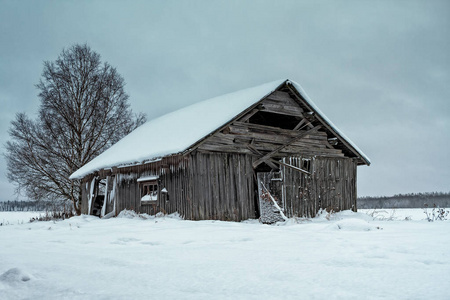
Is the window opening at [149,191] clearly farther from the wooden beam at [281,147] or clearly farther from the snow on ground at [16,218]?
the snow on ground at [16,218]

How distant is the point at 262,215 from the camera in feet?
40.1

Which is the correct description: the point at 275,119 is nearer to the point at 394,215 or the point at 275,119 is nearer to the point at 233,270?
the point at 233,270

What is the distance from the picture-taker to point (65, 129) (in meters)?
20.7

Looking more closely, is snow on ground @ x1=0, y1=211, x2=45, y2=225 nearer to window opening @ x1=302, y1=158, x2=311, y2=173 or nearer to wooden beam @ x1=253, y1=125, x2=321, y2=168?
wooden beam @ x1=253, y1=125, x2=321, y2=168

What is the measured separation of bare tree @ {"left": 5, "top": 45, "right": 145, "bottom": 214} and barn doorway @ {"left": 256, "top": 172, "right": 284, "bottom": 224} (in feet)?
39.2

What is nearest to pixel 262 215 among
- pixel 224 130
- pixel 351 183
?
pixel 224 130

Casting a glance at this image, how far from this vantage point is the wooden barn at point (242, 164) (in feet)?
39.4

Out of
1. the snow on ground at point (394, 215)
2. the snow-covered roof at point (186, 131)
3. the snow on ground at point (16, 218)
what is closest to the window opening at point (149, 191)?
the snow-covered roof at point (186, 131)

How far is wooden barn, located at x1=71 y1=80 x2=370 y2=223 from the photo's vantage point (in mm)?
12023

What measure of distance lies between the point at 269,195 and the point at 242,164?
1.51 m

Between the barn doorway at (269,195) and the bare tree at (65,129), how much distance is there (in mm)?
11959

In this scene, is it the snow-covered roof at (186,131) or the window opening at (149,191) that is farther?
the window opening at (149,191)

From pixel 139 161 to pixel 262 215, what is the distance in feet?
15.4

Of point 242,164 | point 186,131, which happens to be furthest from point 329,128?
point 186,131
